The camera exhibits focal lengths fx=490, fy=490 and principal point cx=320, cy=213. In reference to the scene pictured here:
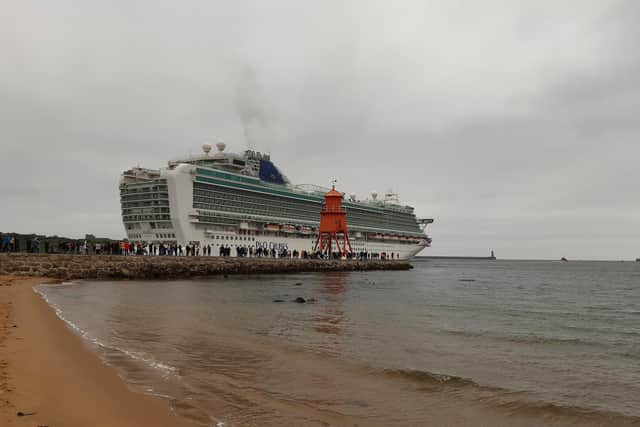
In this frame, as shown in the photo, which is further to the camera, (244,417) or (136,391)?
(136,391)

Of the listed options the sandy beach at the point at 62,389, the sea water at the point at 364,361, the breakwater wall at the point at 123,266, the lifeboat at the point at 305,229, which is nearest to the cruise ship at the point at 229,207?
the lifeboat at the point at 305,229

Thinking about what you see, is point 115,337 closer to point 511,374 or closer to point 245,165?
point 511,374

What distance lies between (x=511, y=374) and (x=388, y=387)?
3.12m

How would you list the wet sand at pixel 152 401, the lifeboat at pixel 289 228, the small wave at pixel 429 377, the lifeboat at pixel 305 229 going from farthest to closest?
the lifeboat at pixel 305 229, the lifeboat at pixel 289 228, the small wave at pixel 429 377, the wet sand at pixel 152 401

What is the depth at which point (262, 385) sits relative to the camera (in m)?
8.79

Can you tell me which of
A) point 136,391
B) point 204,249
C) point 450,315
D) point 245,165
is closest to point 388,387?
point 136,391

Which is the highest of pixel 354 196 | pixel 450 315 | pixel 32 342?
pixel 354 196

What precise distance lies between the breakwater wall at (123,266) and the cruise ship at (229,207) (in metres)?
16.0

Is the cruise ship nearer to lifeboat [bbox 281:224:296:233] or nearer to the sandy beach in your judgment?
lifeboat [bbox 281:224:296:233]

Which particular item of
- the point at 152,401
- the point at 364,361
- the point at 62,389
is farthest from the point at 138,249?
the point at 152,401

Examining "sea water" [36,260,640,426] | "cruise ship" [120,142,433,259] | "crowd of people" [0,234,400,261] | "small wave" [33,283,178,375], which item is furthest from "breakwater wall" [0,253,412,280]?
"small wave" [33,283,178,375]

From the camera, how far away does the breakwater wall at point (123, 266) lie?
1212 inches

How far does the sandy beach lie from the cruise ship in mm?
53934

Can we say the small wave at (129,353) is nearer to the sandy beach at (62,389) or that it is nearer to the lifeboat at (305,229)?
the sandy beach at (62,389)
